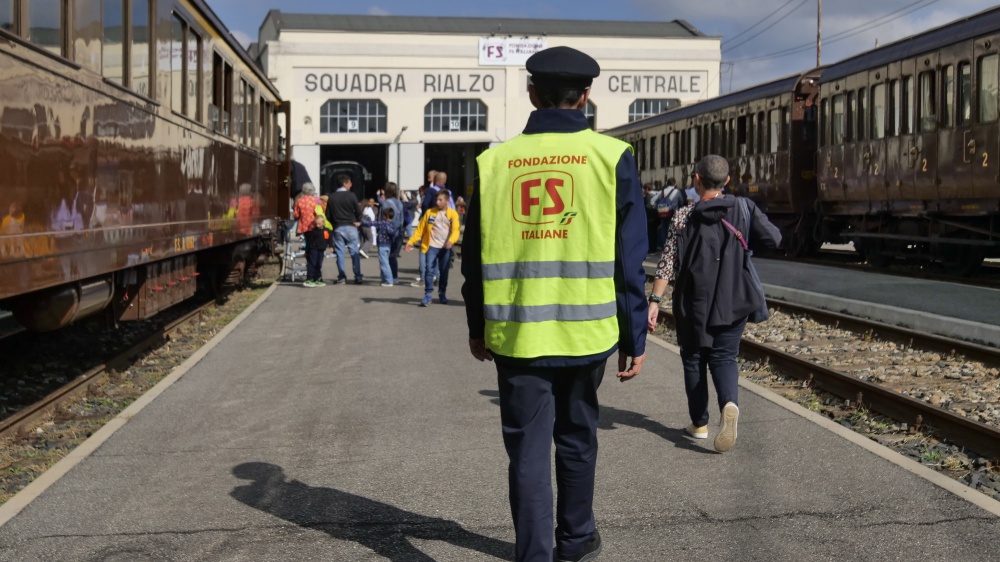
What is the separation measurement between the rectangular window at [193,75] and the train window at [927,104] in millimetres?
10072

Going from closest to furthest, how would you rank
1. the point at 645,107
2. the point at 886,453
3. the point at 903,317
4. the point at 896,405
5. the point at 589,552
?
the point at 589,552
the point at 886,453
the point at 896,405
the point at 903,317
the point at 645,107

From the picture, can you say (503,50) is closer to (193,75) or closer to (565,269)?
(193,75)

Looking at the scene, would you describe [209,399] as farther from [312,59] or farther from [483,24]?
[483,24]

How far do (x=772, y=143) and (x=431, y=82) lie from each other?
33148 millimetres

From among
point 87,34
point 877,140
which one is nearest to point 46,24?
point 87,34

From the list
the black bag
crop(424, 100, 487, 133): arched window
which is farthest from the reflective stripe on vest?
crop(424, 100, 487, 133): arched window

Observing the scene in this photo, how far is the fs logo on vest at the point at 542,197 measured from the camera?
3.96 meters

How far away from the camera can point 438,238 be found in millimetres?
15328

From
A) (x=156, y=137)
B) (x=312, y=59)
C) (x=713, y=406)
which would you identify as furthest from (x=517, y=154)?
(x=312, y=59)

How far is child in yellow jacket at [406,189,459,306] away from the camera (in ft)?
50.0

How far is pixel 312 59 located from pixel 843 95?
3673 centimetres

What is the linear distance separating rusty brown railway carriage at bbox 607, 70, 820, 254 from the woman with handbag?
624 inches

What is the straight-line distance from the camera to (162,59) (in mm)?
9477

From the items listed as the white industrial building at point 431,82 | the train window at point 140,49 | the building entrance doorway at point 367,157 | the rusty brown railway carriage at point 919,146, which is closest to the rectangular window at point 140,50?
the train window at point 140,49
